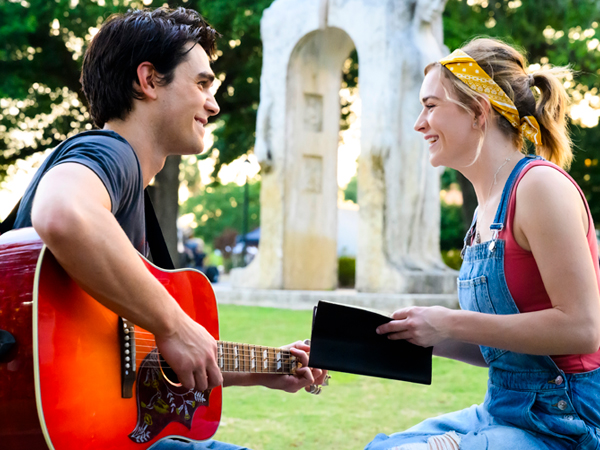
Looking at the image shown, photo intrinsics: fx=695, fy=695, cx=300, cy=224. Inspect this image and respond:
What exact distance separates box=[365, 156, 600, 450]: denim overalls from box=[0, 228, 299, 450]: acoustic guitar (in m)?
0.66

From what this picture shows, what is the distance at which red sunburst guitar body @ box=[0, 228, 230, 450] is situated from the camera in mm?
1517

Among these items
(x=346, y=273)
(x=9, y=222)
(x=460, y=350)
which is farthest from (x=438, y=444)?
(x=346, y=273)

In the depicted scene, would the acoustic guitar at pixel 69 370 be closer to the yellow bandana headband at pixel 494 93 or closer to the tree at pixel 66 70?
the yellow bandana headband at pixel 494 93

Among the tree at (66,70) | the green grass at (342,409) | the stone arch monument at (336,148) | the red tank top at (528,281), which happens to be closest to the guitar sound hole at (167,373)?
the red tank top at (528,281)

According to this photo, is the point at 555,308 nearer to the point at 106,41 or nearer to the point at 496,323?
the point at 496,323

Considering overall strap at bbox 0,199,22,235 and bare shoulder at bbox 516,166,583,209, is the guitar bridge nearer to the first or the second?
overall strap at bbox 0,199,22,235

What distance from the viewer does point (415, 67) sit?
11766mm

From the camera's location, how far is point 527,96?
2189 millimetres

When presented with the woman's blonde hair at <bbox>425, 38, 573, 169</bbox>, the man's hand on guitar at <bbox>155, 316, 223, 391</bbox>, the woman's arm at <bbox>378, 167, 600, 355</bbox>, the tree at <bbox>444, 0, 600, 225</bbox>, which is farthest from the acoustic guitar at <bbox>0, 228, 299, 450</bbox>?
the tree at <bbox>444, 0, 600, 225</bbox>

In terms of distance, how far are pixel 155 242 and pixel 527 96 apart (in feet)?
4.36

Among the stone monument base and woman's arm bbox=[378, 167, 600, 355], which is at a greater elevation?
woman's arm bbox=[378, 167, 600, 355]

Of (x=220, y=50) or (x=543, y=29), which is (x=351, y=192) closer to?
(x=543, y=29)

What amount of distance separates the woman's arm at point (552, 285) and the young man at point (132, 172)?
748 mm

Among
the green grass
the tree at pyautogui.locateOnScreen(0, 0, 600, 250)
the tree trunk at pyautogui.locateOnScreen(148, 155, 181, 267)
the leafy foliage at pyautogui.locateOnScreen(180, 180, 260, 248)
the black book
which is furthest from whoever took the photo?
the leafy foliage at pyautogui.locateOnScreen(180, 180, 260, 248)
